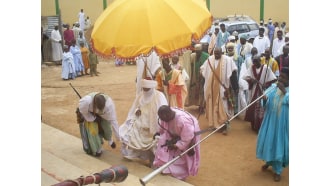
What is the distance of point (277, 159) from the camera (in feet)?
19.2

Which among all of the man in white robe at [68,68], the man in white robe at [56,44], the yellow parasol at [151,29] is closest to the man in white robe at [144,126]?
the yellow parasol at [151,29]

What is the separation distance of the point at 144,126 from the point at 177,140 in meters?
0.88

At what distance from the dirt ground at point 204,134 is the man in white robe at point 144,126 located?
2.52 feet

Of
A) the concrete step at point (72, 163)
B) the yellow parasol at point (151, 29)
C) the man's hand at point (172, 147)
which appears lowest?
the concrete step at point (72, 163)

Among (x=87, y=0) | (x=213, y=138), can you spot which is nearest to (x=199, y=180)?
(x=213, y=138)

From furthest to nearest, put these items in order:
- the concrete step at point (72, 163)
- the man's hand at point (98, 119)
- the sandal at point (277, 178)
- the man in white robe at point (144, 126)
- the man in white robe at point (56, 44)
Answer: the man in white robe at point (56, 44) → the man's hand at point (98, 119) → the man in white robe at point (144, 126) → the sandal at point (277, 178) → the concrete step at point (72, 163)

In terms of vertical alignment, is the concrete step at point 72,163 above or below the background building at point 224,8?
below

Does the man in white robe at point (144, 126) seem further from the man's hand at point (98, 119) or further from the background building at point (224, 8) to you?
the background building at point (224, 8)

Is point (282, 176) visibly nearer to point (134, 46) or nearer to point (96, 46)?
point (134, 46)

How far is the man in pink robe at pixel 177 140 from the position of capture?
5.66m

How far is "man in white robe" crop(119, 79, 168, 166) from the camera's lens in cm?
648

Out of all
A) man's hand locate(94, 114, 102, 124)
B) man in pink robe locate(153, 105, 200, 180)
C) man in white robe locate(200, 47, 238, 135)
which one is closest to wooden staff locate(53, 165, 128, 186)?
man in pink robe locate(153, 105, 200, 180)

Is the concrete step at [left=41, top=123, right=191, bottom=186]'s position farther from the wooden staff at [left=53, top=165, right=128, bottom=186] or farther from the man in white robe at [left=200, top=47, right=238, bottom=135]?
the wooden staff at [left=53, top=165, right=128, bottom=186]

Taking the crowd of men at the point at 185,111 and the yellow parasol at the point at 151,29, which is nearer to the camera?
the yellow parasol at the point at 151,29
